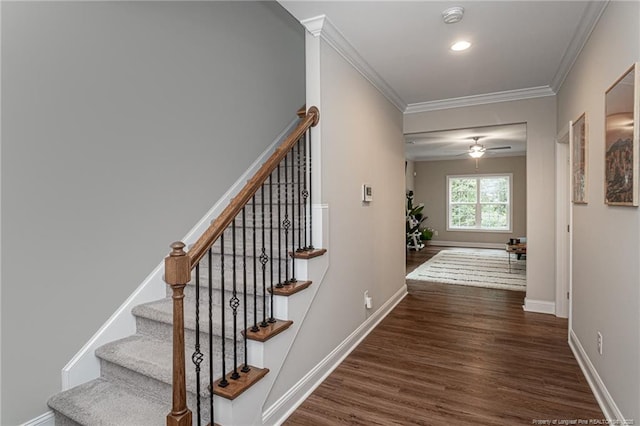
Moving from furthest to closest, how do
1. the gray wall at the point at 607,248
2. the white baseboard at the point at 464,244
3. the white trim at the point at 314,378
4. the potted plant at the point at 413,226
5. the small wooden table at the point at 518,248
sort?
the white baseboard at the point at 464,244 → the potted plant at the point at 413,226 → the small wooden table at the point at 518,248 → the white trim at the point at 314,378 → the gray wall at the point at 607,248

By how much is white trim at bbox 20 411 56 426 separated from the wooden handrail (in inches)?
53.8

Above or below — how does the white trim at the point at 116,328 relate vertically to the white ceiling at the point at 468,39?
below

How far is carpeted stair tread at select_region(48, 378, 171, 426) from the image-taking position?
1.83 metres

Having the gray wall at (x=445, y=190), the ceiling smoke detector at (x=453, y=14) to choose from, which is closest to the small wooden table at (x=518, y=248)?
the gray wall at (x=445, y=190)

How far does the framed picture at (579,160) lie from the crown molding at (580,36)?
572 millimetres

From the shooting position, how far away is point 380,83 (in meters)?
3.78

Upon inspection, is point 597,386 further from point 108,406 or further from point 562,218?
point 108,406

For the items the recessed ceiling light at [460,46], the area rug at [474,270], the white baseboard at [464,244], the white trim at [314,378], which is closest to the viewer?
the white trim at [314,378]

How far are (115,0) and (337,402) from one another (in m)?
3.09

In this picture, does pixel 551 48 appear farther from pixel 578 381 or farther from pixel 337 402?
pixel 337 402

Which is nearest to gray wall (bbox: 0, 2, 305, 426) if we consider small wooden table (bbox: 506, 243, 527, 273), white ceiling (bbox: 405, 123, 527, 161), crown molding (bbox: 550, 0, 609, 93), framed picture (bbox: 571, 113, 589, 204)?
crown molding (bbox: 550, 0, 609, 93)

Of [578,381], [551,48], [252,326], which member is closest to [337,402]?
[252,326]

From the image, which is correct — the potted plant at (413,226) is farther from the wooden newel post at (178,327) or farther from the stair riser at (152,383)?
the wooden newel post at (178,327)

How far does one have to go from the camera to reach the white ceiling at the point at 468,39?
2426 mm
